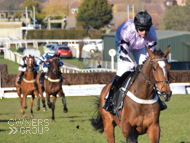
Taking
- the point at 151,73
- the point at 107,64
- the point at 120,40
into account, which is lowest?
the point at 107,64

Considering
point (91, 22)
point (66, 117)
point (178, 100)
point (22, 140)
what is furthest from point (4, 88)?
point (91, 22)

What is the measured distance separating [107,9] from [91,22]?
176 inches

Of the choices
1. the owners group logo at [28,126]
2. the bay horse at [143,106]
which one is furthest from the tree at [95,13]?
the bay horse at [143,106]

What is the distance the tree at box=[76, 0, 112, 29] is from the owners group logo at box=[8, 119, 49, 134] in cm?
6721

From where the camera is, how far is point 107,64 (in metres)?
27.7

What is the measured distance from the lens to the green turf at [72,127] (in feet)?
26.1

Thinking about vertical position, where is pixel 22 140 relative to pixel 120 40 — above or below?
below

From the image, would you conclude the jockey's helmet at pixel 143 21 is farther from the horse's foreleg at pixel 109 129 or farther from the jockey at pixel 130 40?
the horse's foreleg at pixel 109 129

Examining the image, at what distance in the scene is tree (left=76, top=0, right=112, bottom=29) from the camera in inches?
3039

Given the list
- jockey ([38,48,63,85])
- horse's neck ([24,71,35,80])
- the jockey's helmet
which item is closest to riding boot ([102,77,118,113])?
the jockey's helmet

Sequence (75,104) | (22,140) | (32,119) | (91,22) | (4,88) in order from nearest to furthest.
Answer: (22,140)
(32,119)
(75,104)
(4,88)
(91,22)

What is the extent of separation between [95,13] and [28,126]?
69088mm

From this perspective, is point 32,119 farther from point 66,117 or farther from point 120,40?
point 120,40

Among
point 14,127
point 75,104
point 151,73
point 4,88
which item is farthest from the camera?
point 4,88
